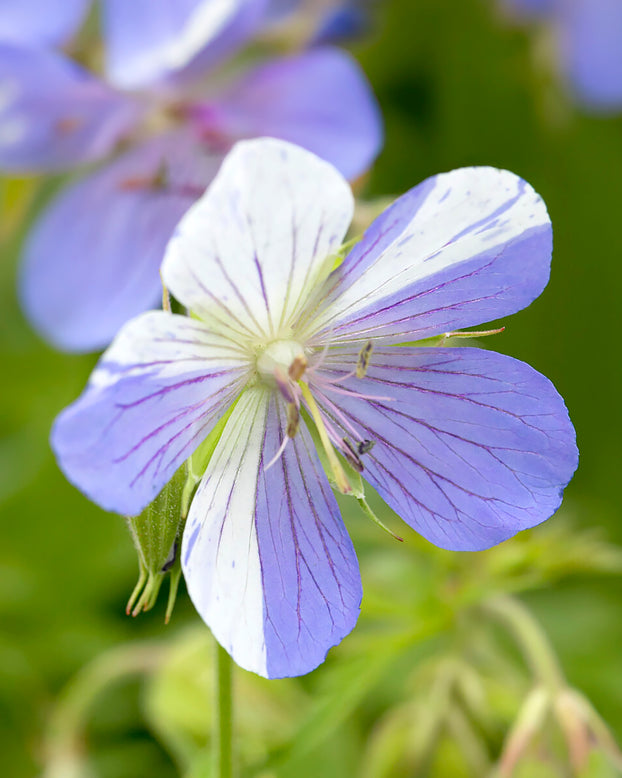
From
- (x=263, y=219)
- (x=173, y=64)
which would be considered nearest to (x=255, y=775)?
(x=263, y=219)

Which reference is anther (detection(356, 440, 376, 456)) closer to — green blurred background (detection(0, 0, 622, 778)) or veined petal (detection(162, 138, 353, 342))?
veined petal (detection(162, 138, 353, 342))

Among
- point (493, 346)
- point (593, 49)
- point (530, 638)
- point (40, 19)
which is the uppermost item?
point (40, 19)

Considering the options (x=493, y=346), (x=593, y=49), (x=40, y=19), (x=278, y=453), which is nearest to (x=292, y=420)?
(x=278, y=453)

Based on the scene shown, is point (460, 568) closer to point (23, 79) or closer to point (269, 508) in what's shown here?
point (269, 508)

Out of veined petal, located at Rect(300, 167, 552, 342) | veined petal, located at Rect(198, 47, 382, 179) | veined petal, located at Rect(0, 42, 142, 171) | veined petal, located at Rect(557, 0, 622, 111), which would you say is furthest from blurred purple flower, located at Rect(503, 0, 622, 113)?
veined petal, located at Rect(300, 167, 552, 342)

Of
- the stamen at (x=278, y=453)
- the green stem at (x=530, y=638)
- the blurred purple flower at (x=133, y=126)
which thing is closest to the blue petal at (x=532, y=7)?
the blurred purple flower at (x=133, y=126)

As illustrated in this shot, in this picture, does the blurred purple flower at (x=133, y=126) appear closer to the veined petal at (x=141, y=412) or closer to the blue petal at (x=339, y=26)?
the blue petal at (x=339, y=26)

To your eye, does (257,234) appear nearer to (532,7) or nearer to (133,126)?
(133,126)
